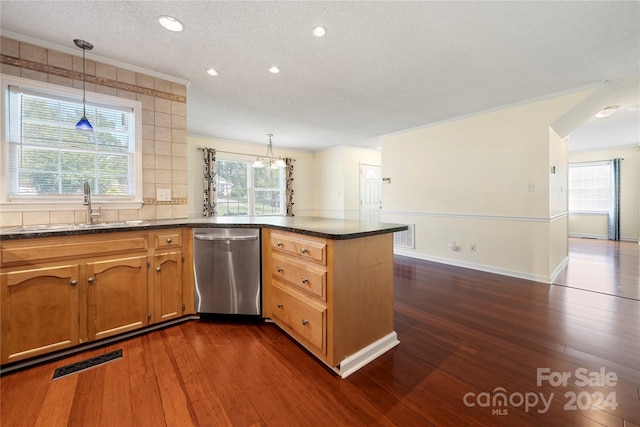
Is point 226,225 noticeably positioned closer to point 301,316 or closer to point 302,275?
point 302,275

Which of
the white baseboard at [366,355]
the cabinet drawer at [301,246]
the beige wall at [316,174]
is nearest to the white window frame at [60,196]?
the cabinet drawer at [301,246]

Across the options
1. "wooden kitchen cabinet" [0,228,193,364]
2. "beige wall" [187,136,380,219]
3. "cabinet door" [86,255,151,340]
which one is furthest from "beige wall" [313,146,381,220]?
"cabinet door" [86,255,151,340]

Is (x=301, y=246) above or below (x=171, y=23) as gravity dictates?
below

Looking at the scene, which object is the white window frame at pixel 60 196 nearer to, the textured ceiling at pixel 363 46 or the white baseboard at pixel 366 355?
the textured ceiling at pixel 363 46

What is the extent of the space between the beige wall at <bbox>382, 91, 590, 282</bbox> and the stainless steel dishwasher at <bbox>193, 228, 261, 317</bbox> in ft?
11.4

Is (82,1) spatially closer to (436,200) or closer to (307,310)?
(307,310)

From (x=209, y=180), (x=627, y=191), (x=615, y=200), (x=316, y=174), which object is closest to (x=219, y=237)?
(x=209, y=180)

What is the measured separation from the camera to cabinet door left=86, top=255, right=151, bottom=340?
195 cm

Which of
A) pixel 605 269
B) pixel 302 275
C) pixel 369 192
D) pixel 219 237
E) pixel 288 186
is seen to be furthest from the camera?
pixel 369 192

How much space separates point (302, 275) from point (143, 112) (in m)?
2.36

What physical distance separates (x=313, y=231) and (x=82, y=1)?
2227mm

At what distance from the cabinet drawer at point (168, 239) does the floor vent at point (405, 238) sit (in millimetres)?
3711

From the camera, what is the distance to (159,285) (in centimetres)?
225

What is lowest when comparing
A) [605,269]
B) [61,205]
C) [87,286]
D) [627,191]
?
[605,269]
